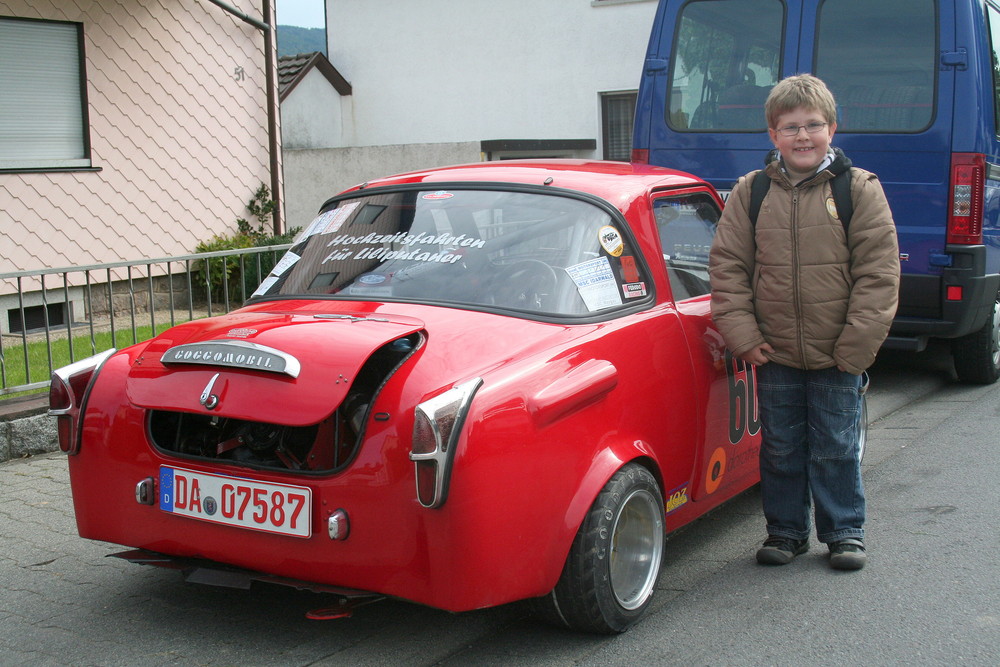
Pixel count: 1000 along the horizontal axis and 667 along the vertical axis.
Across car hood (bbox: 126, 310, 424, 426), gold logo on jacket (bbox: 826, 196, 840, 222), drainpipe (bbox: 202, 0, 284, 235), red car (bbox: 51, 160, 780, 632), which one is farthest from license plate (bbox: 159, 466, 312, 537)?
drainpipe (bbox: 202, 0, 284, 235)

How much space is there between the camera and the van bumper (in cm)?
703

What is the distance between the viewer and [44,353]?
21.9ft

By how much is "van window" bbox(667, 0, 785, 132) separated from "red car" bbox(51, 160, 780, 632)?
382cm

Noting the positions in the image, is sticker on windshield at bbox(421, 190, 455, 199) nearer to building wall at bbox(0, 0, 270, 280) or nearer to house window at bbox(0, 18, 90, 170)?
building wall at bbox(0, 0, 270, 280)

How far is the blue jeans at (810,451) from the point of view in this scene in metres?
4.02

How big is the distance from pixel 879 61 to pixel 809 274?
413cm

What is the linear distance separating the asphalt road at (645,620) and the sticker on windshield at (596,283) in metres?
1.11

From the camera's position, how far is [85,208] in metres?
10.0

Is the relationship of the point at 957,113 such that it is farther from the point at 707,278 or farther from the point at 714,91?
the point at 707,278

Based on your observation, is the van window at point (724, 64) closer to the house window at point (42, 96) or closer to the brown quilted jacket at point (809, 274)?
the brown quilted jacket at point (809, 274)

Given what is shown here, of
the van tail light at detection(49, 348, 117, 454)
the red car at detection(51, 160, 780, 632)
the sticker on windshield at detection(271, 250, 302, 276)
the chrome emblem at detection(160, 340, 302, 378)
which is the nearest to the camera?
the red car at detection(51, 160, 780, 632)

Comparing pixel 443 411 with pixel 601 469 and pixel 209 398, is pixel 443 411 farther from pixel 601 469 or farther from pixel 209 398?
pixel 209 398

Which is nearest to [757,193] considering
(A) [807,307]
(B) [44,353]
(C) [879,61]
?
(A) [807,307]

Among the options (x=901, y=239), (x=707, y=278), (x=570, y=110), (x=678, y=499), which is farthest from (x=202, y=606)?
(x=570, y=110)
